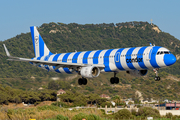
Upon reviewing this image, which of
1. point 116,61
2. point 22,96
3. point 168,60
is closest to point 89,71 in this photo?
point 116,61

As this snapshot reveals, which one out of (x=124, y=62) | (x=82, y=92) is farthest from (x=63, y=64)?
(x=82, y=92)

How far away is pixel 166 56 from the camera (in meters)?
39.9

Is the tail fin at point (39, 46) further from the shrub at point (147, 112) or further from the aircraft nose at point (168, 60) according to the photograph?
the shrub at point (147, 112)

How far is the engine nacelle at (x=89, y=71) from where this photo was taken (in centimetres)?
4472

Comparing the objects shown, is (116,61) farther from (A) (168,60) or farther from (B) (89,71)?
(A) (168,60)

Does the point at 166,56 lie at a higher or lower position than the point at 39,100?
higher

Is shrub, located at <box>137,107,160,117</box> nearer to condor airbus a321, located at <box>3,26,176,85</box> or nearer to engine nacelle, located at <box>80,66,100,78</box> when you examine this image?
condor airbus a321, located at <box>3,26,176,85</box>

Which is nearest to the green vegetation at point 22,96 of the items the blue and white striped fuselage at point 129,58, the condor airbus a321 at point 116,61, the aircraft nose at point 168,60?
the condor airbus a321 at point 116,61

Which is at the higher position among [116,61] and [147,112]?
[116,61]

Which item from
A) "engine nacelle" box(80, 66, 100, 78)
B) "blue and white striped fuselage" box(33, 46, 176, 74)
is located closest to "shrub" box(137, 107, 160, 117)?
"blue and white striped fuselage" box(33, 46, 176, 74)

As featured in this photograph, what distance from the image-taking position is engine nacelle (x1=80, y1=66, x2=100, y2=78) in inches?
1761

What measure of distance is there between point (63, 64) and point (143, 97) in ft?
363

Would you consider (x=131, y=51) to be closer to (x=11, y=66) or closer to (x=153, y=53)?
(x=153, y=53)

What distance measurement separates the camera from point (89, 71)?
147 ft
